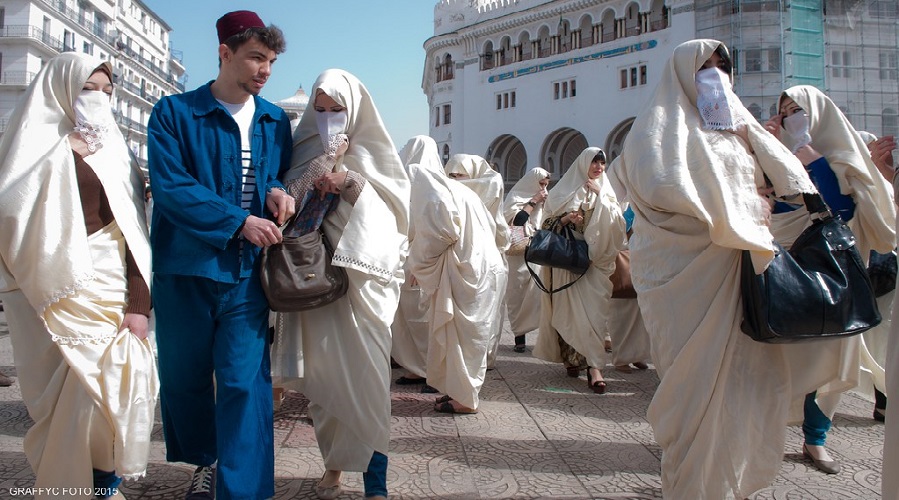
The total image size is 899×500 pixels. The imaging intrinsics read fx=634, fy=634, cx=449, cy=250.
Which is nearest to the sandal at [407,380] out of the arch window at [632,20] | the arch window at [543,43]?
the arch window at [632,20]

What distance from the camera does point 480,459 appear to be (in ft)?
10.5

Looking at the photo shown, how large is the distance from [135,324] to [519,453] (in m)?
1.96

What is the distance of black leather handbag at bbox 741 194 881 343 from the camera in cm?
228

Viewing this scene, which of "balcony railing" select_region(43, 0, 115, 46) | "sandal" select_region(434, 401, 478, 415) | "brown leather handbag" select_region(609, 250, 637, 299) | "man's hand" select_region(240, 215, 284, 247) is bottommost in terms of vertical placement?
"sandal" select_region(434, 401, 478, 415)

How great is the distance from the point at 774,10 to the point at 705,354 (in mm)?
27876

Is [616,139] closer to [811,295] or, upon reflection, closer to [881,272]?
[881,272]

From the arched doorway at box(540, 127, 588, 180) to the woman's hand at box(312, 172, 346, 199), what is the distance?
32.2 metres

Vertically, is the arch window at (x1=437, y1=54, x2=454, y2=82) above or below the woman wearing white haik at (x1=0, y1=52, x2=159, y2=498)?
above

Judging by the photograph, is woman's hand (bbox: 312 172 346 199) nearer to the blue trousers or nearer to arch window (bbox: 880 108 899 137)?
the blue trousers

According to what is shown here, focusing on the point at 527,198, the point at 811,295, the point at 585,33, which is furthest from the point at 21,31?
the point at 811,295

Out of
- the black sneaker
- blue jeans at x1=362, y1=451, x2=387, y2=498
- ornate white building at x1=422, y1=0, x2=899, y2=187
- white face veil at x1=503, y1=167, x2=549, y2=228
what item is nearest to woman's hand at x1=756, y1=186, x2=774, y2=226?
blue jeans at x1=362, y1=451, x2=387, y2=498

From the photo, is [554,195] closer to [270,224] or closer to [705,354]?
[705,354]

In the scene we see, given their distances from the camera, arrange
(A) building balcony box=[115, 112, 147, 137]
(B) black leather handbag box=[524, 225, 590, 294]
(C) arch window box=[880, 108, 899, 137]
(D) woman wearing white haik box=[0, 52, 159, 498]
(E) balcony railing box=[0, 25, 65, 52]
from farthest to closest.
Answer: (A) building balcony box=[115, 112, 147, 137] → (E) balcony railing box=[0, 25, 65, 52] → (C) arch window box=[880, 108, 899, 137] → (B) black leather handbag box=[524, 225, 590, 294] → (D) woman wearing white haik box=[0, 52, 159, 498]

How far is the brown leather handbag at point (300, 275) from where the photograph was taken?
7.74 ft
